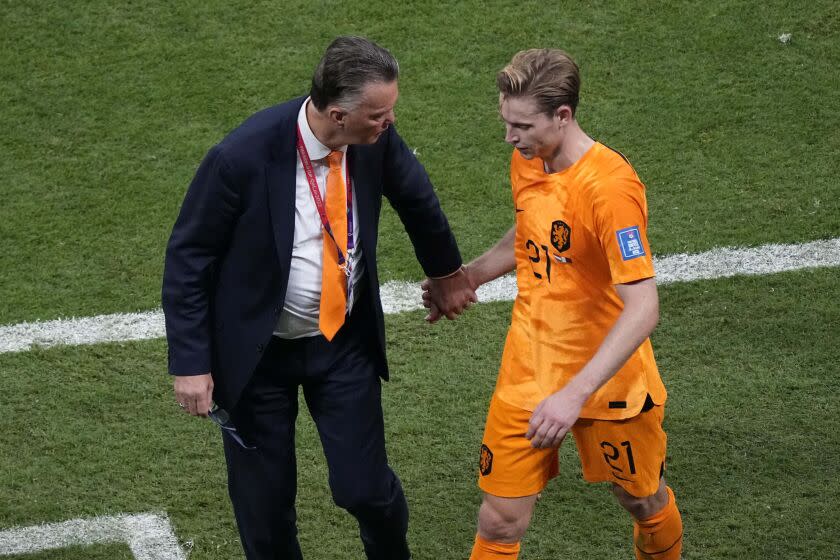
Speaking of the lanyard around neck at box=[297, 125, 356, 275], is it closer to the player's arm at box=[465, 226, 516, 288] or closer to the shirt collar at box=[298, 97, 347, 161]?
the shirt collar at box=[298, 97, 347, 161]

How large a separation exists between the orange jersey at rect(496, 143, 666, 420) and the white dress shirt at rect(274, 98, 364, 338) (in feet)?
1.71

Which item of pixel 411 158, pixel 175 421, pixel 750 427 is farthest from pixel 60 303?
pixel 750 427

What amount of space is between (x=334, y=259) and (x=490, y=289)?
2.52 m

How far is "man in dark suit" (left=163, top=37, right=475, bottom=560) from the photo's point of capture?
396 cm

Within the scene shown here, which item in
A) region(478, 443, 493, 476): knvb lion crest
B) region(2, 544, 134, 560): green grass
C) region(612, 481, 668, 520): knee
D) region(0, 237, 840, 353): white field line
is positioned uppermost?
region(478, 443, 493, 476): knvb lion crest

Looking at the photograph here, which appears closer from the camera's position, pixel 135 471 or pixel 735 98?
pixel 135 471

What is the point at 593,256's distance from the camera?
404 cm

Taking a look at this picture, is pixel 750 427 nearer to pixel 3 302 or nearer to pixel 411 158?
pixel 411 158

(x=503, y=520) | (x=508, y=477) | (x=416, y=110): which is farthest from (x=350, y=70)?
(x=416, y=110)

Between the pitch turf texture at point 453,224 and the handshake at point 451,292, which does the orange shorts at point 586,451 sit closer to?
the handshake at point 451,292

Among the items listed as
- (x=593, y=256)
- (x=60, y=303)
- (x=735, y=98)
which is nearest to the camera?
(x=593, y=256)

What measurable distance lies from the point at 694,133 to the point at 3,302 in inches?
145

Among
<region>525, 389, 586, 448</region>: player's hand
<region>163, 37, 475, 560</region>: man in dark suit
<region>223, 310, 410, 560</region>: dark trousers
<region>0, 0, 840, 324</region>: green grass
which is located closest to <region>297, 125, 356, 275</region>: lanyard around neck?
<region>163, 37, 475, 560</region>: man in dark suit

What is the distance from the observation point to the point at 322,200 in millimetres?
4082
